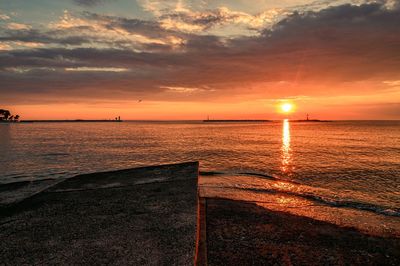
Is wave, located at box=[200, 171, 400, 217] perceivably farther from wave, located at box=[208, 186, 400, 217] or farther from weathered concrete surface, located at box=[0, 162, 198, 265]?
weathered concrete surface, located at box=[0, 162, 198, 265]

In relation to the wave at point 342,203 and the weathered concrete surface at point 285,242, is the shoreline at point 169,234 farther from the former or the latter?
the wave at point 342,203

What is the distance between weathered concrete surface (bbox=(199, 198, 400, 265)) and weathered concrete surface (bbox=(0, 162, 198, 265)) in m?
1.16

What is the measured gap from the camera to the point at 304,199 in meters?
18.0

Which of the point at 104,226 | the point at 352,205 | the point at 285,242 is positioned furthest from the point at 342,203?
→ the point at 104,226

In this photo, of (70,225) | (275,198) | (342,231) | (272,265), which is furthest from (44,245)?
(275,198)

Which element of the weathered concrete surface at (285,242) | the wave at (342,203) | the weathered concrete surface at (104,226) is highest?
the weathered concrete surface at (104,226)

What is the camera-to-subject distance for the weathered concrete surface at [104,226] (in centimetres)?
824

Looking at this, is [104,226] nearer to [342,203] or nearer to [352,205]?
[342,203]

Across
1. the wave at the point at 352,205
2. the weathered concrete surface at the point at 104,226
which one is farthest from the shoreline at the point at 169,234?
the wave at the point at 352,205

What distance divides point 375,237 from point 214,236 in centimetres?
625

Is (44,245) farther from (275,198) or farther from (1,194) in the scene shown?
(275,198)

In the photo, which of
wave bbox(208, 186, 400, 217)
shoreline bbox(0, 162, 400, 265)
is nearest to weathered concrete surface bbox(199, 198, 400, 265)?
shoreline bbox(0, 162, 400, 265)

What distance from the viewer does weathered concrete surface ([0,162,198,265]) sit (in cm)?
824

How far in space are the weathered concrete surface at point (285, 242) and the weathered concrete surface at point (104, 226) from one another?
3.80ft
